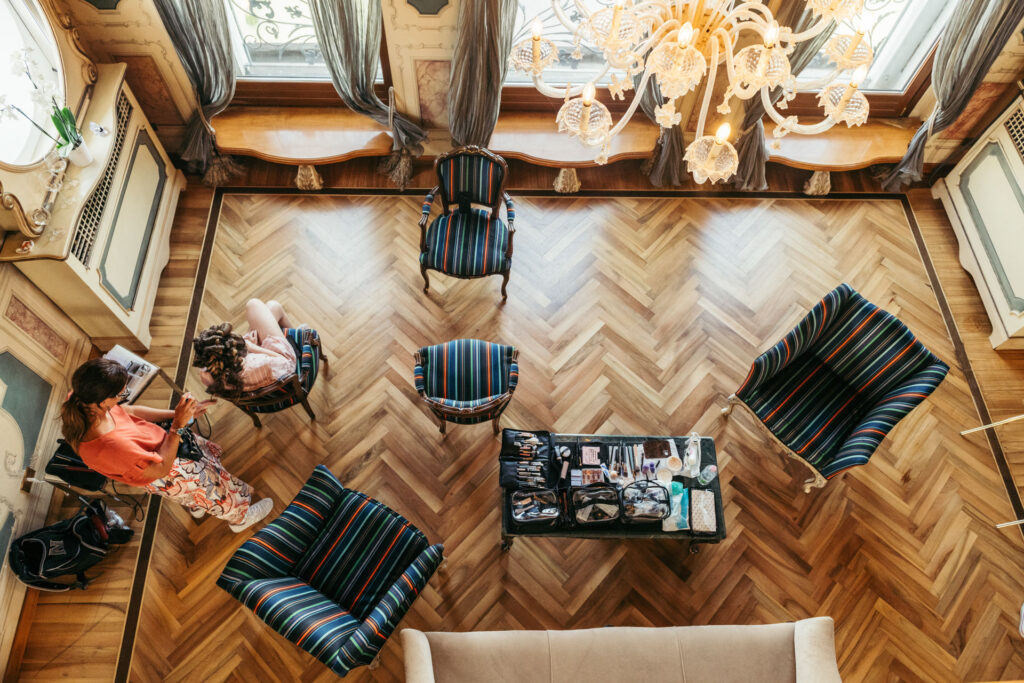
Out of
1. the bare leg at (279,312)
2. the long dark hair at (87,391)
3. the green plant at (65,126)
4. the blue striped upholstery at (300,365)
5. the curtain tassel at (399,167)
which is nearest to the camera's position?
the long dark hair at (87,391)

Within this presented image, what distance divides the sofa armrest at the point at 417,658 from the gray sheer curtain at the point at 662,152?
3.88 meters

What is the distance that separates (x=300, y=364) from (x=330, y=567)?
1.20 metres

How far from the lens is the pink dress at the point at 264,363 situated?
323 centimetres

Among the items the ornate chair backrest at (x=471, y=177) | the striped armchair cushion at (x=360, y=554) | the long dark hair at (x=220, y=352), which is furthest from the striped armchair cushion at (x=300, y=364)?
the ornate chair backrest at (x=471, y=177)

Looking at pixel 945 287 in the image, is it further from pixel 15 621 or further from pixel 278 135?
pixel 15 621

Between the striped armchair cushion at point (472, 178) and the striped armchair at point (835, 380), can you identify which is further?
the striped armchair cushion at point (472, 178)

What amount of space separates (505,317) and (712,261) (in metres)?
1.71

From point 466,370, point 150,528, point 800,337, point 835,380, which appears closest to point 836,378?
point 835,380

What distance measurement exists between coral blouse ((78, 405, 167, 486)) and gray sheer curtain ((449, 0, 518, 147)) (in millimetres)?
3056

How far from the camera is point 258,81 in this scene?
16.0 feet

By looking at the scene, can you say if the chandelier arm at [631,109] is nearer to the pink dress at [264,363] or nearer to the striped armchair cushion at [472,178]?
the striped armchair cushion at [472,178]

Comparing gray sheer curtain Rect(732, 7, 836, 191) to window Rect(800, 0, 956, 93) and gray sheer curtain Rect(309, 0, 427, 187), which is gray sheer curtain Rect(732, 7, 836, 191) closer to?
window Rect(800, 0, 956, 93)

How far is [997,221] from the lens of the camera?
179 inches

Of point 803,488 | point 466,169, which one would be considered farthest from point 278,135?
point 803,488
